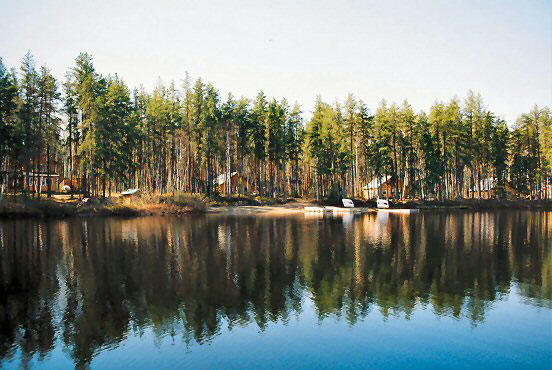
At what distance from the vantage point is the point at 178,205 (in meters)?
59.2

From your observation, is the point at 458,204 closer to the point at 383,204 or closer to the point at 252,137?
the point at 383,204

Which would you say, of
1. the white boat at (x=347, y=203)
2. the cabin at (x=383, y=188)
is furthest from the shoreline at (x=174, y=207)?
the cabin at (x=383, y=188)

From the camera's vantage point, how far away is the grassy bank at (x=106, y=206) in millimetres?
48219

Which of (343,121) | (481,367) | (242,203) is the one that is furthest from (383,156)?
(481,367)

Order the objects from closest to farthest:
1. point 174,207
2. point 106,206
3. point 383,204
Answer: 1. point 106,206
2. point 174,207
3. point 383,204

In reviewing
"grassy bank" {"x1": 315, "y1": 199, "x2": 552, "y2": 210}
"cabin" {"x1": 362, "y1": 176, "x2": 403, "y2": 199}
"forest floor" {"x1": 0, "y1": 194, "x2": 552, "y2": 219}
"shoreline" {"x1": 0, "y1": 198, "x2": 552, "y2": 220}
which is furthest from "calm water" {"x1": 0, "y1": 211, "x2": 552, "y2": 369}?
"cabin" {"x1": 362, "y1": 176, "x2": 403, "y2": 199}

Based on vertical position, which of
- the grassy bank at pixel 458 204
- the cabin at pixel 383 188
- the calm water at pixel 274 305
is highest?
the cabin at pixel 383 188

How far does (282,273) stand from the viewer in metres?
20.3

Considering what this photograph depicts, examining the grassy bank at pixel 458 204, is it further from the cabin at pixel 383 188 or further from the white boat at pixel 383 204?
the cabin at pixel 383 188

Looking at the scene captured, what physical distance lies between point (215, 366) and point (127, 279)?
9996mm

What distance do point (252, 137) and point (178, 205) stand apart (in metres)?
22.7

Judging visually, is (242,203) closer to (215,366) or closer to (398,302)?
(398,302)

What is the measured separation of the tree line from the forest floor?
3729 mm

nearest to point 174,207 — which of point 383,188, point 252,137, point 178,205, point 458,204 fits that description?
point 178,205
